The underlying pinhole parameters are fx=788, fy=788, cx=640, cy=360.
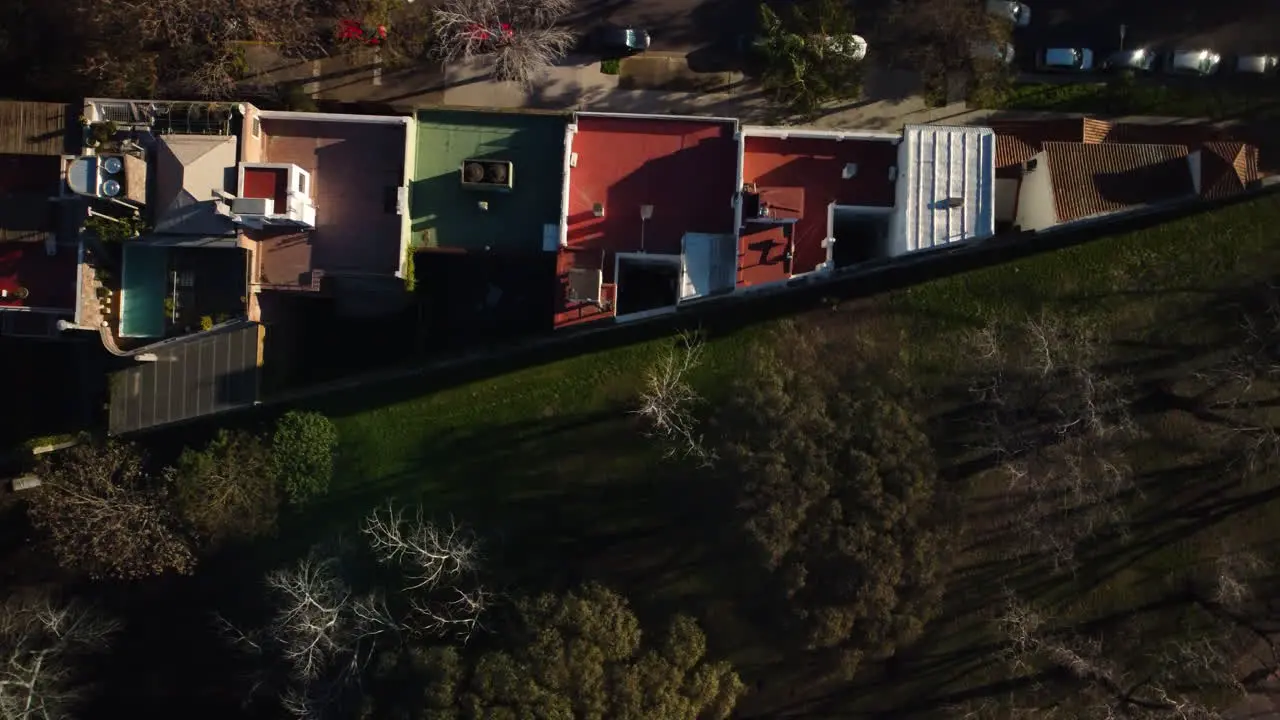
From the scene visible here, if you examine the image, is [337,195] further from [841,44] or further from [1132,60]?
[1132,60]

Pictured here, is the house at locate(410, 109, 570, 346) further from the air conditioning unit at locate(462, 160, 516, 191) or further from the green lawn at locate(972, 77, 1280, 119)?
the green lawn at locate(972, 77, 1280, 119)

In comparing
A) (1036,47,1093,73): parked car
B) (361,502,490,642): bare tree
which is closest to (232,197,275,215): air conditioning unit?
(361,502,490,642): bare tree

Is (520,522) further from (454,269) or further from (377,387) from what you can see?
(454,269)

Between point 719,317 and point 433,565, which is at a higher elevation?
point 719,317

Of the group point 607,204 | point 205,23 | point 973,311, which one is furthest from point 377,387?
point 973,311

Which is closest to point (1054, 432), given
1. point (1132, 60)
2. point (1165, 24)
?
point (1132, 60)

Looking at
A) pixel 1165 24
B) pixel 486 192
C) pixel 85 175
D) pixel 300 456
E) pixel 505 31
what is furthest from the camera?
pixel 1165 24
